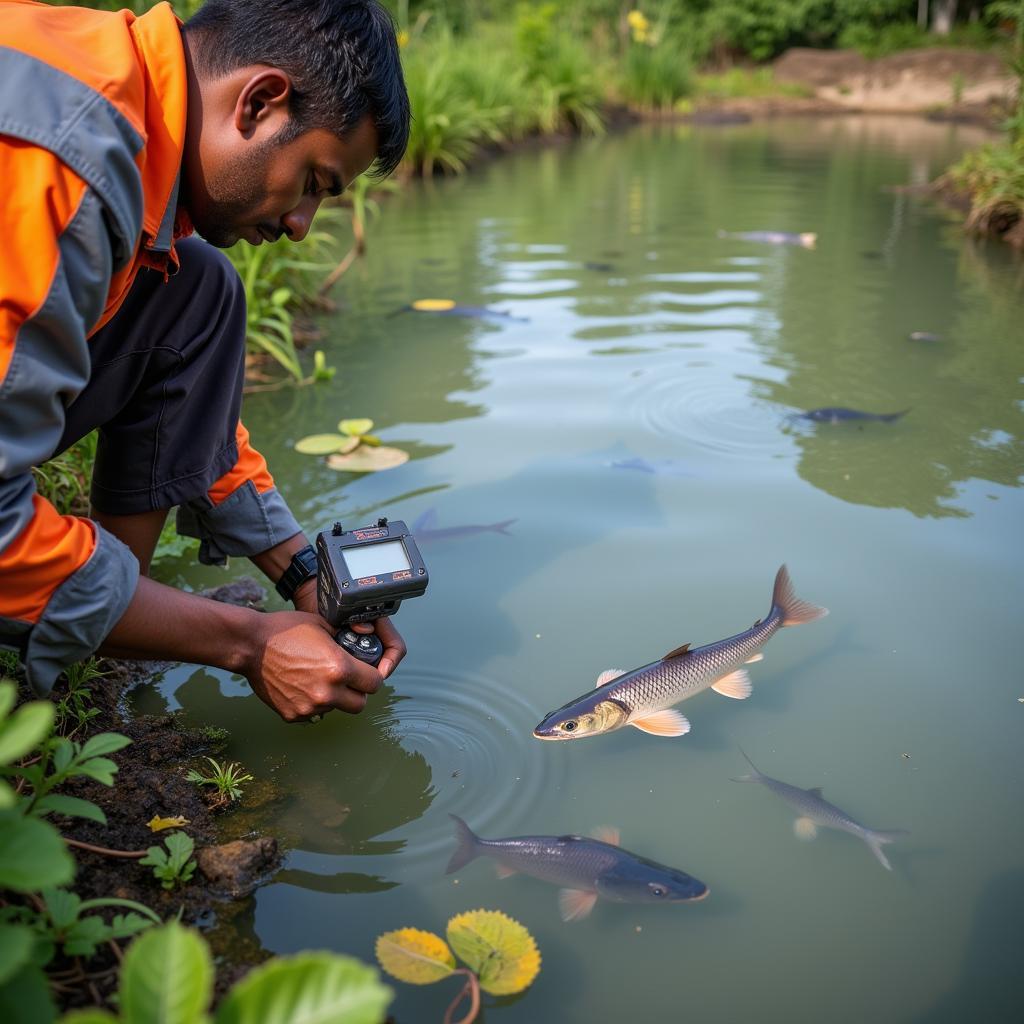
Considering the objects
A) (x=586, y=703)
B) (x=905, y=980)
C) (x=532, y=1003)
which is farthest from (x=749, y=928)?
(x=586, y=703)

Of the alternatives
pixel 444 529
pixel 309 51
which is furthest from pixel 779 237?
pixel 309 51

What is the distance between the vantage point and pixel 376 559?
2262 millimetres

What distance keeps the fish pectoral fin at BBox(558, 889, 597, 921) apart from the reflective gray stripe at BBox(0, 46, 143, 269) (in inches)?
61.4

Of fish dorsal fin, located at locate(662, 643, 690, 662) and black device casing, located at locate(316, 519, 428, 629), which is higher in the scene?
black device casing, located at locate(316, 519, 428, 629)

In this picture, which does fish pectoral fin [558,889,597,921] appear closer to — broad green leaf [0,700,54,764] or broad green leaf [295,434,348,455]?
broad green leaf [0,700,54,764]

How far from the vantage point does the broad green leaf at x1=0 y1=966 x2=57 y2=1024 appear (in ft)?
3.81

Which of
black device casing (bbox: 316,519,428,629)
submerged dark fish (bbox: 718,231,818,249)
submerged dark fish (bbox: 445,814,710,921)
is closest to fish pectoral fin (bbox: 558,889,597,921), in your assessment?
submerged dark fish (bbox: 445,814,710,921)

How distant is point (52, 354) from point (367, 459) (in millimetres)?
2278

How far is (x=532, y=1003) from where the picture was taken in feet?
5.86

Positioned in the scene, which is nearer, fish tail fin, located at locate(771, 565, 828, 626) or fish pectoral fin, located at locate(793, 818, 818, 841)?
fish pectoral fin, located at locate(793, 818, 818, 841)

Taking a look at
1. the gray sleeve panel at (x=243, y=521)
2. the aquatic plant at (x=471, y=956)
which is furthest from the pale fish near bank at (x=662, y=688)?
the gray sleeve panel at (x=243, y=521)

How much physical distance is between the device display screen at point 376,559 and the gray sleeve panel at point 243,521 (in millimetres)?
549

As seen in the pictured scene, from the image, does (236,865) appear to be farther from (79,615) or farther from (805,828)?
(805,828)

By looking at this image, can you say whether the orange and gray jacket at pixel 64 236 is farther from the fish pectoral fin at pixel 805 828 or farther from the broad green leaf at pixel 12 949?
the fish pectoral fin at pixel 805 828
